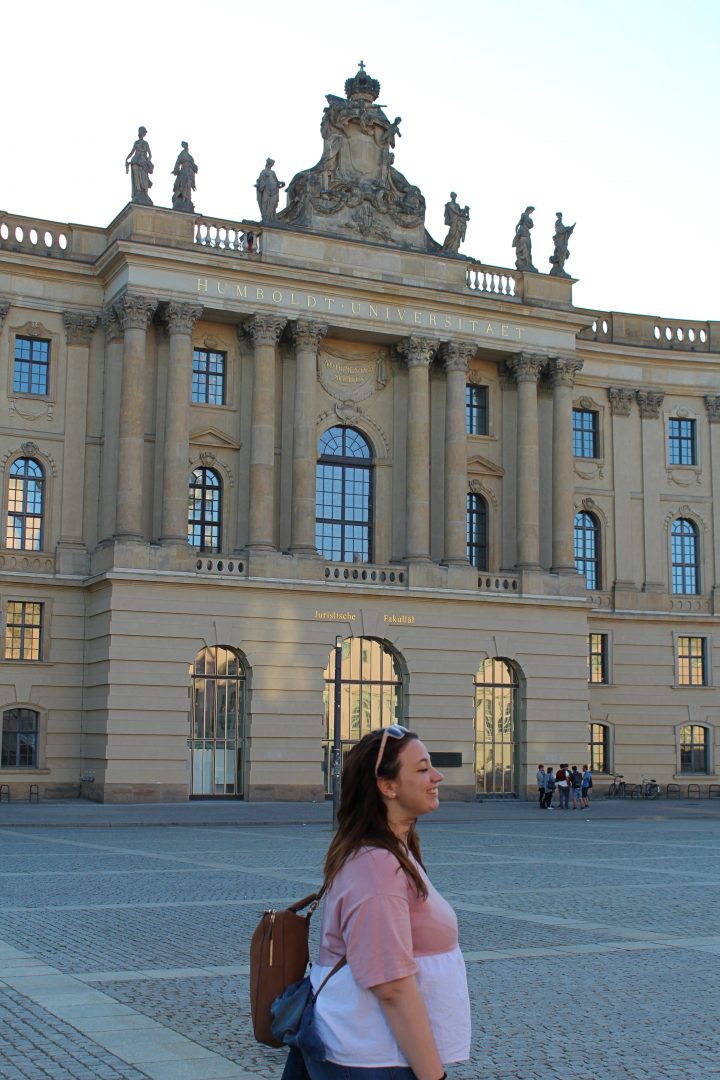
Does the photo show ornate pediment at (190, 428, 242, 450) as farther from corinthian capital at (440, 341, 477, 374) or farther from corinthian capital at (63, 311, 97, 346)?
corinthian capital at (440, 341, 477, 374)

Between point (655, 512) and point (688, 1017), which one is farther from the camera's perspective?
point (655, 512)

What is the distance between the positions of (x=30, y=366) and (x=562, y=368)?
20158 millimetres

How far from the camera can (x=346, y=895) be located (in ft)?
16.3

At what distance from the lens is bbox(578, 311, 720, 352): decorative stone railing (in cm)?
5981

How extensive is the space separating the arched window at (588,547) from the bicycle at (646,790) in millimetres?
8291

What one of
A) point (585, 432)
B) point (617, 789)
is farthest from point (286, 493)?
point (617, 789)

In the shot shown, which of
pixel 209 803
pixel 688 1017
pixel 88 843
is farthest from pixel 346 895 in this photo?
pixel 209 803

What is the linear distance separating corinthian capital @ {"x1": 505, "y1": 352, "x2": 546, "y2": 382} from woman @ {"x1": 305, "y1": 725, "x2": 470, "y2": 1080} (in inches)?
1938

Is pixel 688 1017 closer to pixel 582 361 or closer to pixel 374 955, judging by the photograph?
pixel 374 955

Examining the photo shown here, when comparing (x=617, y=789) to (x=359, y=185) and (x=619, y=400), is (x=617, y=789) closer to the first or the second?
(x=619, y=400)

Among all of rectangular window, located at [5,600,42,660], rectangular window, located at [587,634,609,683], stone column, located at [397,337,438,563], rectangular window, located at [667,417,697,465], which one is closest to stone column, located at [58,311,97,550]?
rectangular window, located at [5,600,42,660]

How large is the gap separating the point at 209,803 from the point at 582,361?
22636 mm

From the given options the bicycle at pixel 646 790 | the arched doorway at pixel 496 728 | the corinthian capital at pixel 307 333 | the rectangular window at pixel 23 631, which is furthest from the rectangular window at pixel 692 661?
the rectangular window at pixel 23 631

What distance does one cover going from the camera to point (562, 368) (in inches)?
2138
